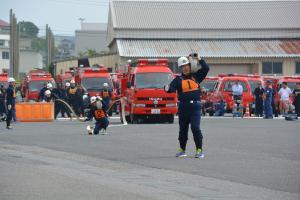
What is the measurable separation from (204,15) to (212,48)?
22.2 ft

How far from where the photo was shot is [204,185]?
13555 millimetres

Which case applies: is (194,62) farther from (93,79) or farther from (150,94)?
(93,79)

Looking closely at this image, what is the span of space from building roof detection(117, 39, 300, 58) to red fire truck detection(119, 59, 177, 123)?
34697 mm

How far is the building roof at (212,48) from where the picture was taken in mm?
71812

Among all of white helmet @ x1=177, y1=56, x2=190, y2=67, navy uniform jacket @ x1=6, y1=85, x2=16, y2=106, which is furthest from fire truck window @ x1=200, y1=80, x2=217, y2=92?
white helmet @ x1=177, y1=56, x2=190, y2=67

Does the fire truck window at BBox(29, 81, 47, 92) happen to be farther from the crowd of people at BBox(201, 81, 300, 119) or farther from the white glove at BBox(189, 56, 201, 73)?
the white glove at BBox(189, 56, 201, 73)

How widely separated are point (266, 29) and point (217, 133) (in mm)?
49135

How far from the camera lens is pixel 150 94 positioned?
1368 inches

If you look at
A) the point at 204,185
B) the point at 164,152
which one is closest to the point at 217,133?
the point at 164,152

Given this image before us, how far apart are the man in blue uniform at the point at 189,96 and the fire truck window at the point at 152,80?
16513 millimetres

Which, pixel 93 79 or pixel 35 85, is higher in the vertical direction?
pixel 93 79

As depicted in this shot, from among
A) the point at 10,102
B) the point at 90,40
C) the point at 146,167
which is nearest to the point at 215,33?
the point at 10,102

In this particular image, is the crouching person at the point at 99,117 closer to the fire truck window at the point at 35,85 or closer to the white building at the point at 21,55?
the fire truck window at the point at 35,85

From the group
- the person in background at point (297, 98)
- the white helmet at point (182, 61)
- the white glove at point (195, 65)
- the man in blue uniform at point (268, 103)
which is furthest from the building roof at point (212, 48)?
the white helmet at point (182, 61)
